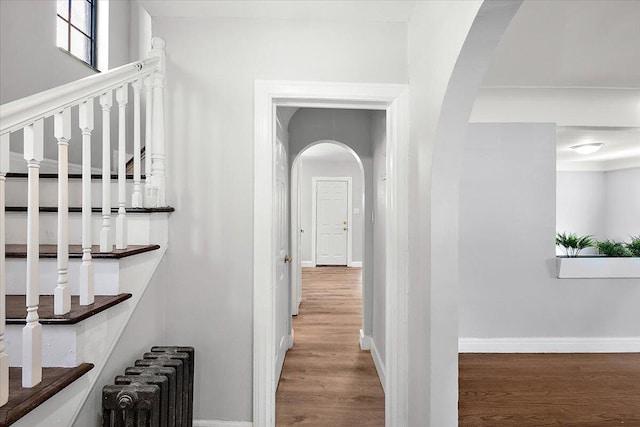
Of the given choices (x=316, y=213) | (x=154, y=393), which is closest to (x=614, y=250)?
(x=154, y=393)

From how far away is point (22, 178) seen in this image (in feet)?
6.22

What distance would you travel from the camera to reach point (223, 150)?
204 cm

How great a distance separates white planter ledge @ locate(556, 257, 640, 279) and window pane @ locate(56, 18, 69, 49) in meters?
4.39

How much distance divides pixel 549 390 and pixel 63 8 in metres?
4.53

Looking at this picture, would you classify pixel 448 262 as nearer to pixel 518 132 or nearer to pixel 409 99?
pixel 409 99

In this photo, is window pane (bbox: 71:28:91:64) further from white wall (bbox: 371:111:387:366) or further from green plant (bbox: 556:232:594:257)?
green plant (bbox: 556:232:594:257)

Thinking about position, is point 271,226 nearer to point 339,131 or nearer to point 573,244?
point 339,131

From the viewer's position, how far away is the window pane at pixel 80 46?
2740 mm

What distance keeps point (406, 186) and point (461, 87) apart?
722 mm

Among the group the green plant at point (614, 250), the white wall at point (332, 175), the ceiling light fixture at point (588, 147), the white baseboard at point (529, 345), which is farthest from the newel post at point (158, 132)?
the white wall at point (332, 175)

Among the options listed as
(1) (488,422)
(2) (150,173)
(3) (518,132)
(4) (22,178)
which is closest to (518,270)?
(3) (518,132)

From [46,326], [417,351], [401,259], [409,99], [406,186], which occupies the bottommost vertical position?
[417,351]

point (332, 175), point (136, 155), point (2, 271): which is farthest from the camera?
point (332, 175)

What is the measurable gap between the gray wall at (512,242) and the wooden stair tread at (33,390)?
2.99m
